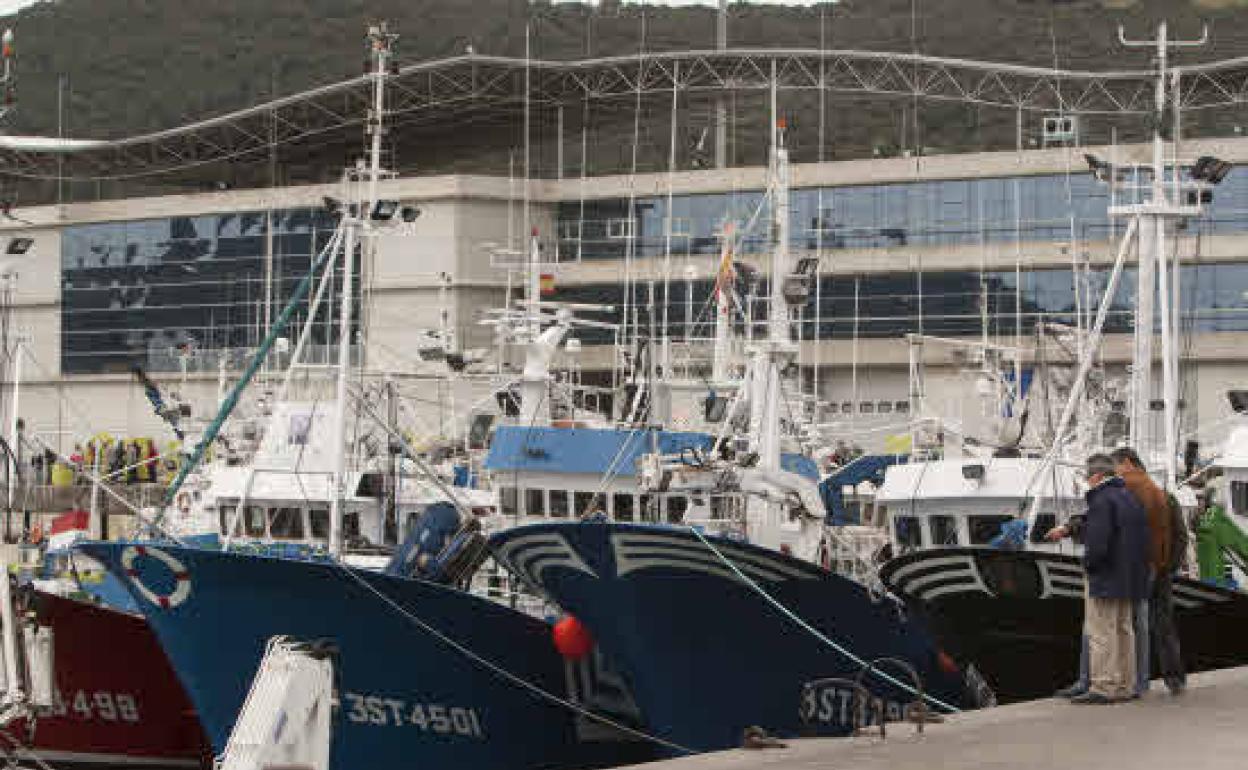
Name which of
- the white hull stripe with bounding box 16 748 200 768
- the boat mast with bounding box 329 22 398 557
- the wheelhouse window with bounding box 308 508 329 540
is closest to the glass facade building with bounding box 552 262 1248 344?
the wheelhouse window with bounding box 308 508 329 540

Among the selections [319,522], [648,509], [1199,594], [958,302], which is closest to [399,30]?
[958,302]

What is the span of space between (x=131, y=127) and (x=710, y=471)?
10963 cm

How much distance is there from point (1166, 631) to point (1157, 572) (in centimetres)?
42

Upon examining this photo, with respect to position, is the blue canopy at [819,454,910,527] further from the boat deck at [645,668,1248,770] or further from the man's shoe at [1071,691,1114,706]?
the boat deck at [645,668,1248,770]

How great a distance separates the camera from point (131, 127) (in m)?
127

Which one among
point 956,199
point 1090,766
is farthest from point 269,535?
point 956,199

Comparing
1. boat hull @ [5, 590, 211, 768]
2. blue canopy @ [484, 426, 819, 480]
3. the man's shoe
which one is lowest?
boat hull @ [5, 590, 211, 768]

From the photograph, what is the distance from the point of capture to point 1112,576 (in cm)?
1502

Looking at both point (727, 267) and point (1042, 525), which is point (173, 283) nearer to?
point (727, 267)

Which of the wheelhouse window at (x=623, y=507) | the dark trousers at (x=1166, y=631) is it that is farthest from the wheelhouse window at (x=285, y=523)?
the dark trousers at (x=1166, y=631)

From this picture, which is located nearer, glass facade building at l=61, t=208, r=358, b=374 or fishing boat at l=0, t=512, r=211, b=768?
fishing boat at l=0, t=512, r=211, b=768

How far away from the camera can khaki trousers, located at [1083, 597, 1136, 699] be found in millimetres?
15000

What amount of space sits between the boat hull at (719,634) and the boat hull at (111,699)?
5.75 metres

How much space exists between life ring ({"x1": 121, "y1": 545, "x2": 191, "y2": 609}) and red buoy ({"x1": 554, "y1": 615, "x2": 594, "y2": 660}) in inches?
147
